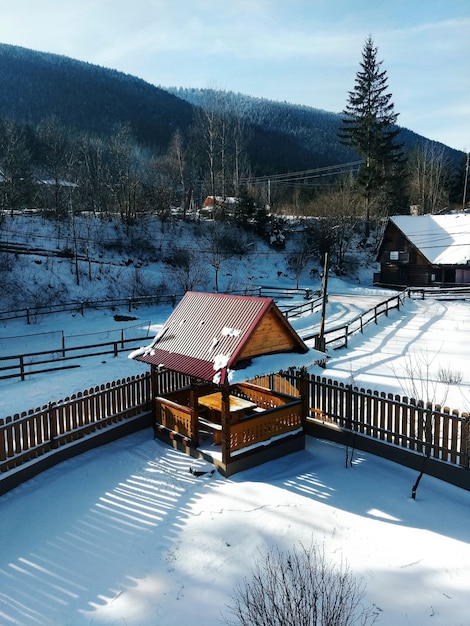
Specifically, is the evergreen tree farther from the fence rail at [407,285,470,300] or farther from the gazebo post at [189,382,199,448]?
the gazebo post at [189,382,199,448]

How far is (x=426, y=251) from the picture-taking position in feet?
147

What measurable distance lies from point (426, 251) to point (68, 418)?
1672 inches

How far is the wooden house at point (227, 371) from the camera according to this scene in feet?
30.9

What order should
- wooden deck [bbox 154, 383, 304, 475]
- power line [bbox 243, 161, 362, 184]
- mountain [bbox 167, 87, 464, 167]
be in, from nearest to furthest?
wooden deck [bbox 154, 383, 304, 475]
power line [bbox 243, 161, 362, 184]
mountain [bbox 167, 87, 464, 167]

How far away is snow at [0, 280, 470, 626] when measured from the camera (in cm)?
586

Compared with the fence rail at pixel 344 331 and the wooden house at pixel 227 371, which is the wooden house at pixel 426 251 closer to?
the fence rail at pixel 344 331

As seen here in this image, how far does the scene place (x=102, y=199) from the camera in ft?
176

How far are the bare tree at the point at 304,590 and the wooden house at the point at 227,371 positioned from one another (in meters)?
3.11

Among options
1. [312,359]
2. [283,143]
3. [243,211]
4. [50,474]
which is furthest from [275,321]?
[283,143]

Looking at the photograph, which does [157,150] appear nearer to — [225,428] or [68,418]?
[68,418]

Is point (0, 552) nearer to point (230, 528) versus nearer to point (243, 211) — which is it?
point (230, 528)

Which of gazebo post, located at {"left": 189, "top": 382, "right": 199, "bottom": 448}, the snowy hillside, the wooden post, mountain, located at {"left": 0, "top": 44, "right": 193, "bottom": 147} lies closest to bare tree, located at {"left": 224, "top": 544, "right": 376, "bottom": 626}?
gazebo post, located at {"left": 189, "top": 382, "right": 199, "bottom": 448}

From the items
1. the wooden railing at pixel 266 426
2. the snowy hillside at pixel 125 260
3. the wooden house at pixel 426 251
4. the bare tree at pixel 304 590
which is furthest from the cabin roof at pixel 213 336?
the wooden house at pixel 426 251

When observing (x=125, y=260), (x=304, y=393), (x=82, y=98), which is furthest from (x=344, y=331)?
(x=82, y=98)
